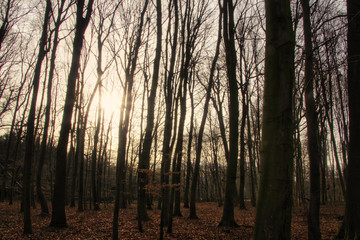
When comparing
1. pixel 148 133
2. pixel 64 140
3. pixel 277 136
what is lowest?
pixel 277 136

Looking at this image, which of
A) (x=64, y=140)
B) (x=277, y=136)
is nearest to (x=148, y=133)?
(x=64, y=140)

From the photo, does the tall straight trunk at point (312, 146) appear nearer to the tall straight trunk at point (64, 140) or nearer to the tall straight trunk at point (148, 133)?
the tall straight trunk at point (148, 133)

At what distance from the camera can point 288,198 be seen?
1875mm

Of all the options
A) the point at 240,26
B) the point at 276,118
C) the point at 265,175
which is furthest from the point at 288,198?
the point at 240,26

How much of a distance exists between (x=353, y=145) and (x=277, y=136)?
437cm

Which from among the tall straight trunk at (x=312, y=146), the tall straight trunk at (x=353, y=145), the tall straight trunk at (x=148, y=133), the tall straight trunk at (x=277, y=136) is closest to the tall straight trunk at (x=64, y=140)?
the tall straight trunk at (x=148, y=133)

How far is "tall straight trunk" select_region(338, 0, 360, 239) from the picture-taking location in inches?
193

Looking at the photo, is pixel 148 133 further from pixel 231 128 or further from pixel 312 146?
pixel 312 146

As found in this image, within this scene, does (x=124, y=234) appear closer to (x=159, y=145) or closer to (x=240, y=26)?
(x=240, y=26)

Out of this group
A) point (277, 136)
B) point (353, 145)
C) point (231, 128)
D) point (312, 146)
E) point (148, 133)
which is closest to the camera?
point (277, 136)

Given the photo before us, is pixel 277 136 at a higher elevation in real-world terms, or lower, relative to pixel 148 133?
lower

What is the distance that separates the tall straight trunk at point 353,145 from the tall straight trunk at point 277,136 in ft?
12.0

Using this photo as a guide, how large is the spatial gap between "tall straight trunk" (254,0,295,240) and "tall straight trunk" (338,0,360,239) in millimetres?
3662

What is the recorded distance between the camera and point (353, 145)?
5074 millimetres
